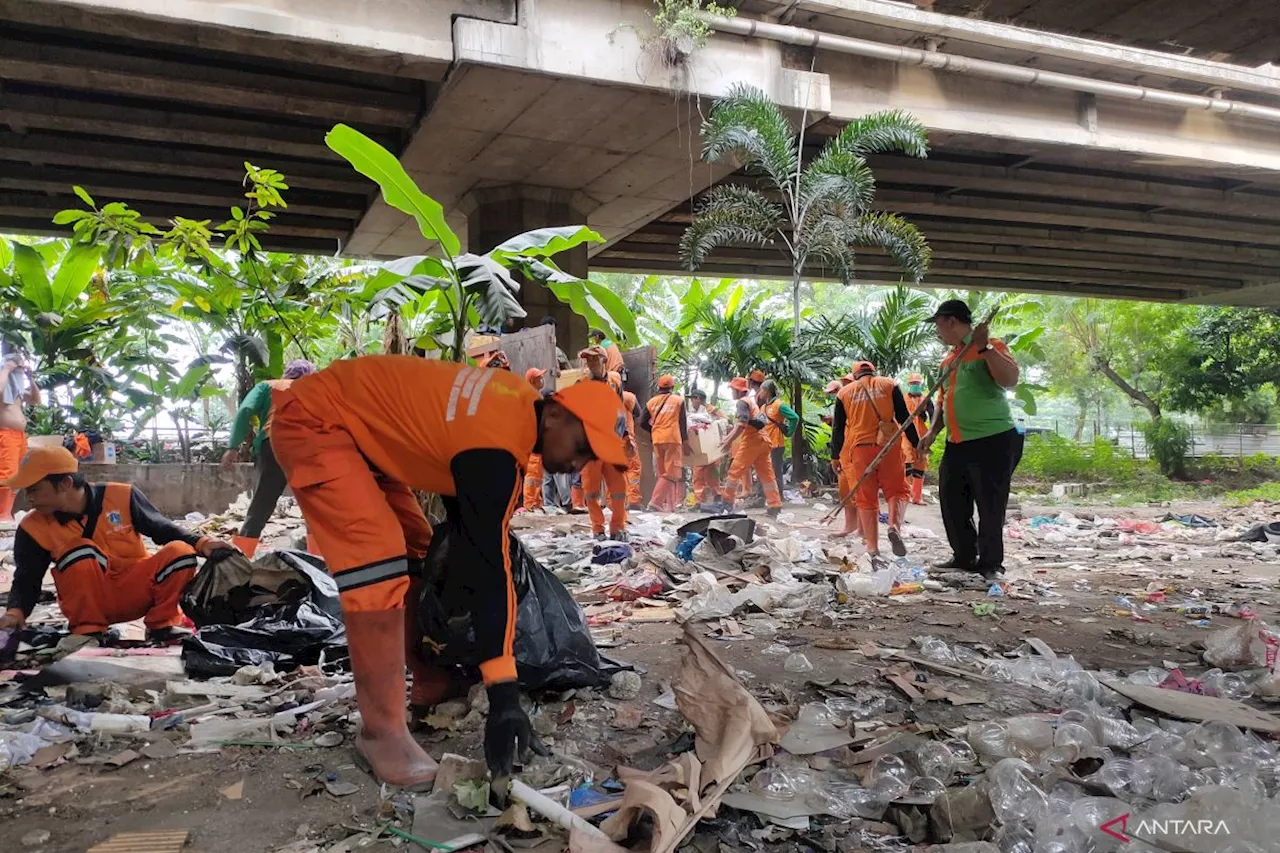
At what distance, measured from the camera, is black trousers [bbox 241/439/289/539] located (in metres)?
5.89

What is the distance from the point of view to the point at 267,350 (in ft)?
27.0

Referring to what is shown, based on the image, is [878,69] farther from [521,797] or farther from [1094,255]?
[1094,255]

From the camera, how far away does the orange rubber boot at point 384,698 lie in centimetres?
232

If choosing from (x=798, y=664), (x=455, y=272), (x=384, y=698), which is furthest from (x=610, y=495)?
(x=384, y=698)

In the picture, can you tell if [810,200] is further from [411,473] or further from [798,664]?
[411,473]

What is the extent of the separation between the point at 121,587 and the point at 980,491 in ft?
15.6

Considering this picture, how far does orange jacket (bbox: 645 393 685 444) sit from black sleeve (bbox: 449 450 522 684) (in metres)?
8.23

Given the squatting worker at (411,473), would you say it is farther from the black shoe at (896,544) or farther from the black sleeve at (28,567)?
the black shoe at (896,544)

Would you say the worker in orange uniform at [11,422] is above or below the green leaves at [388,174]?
below

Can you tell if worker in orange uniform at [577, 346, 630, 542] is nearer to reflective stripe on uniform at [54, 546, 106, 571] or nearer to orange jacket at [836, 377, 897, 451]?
orange jacket at [836, 377, 897, 451]

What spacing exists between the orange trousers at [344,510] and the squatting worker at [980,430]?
12.3 feet

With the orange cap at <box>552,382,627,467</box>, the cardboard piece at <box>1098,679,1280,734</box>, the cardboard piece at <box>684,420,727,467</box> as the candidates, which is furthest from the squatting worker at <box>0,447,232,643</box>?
the cardboard piece at <box>684,420,727,467</box>

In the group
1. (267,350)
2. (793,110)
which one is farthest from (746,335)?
(267,350)

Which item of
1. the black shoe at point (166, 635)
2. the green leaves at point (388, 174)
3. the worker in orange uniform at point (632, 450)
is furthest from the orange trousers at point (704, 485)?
the black shoe at point (166, 635)
